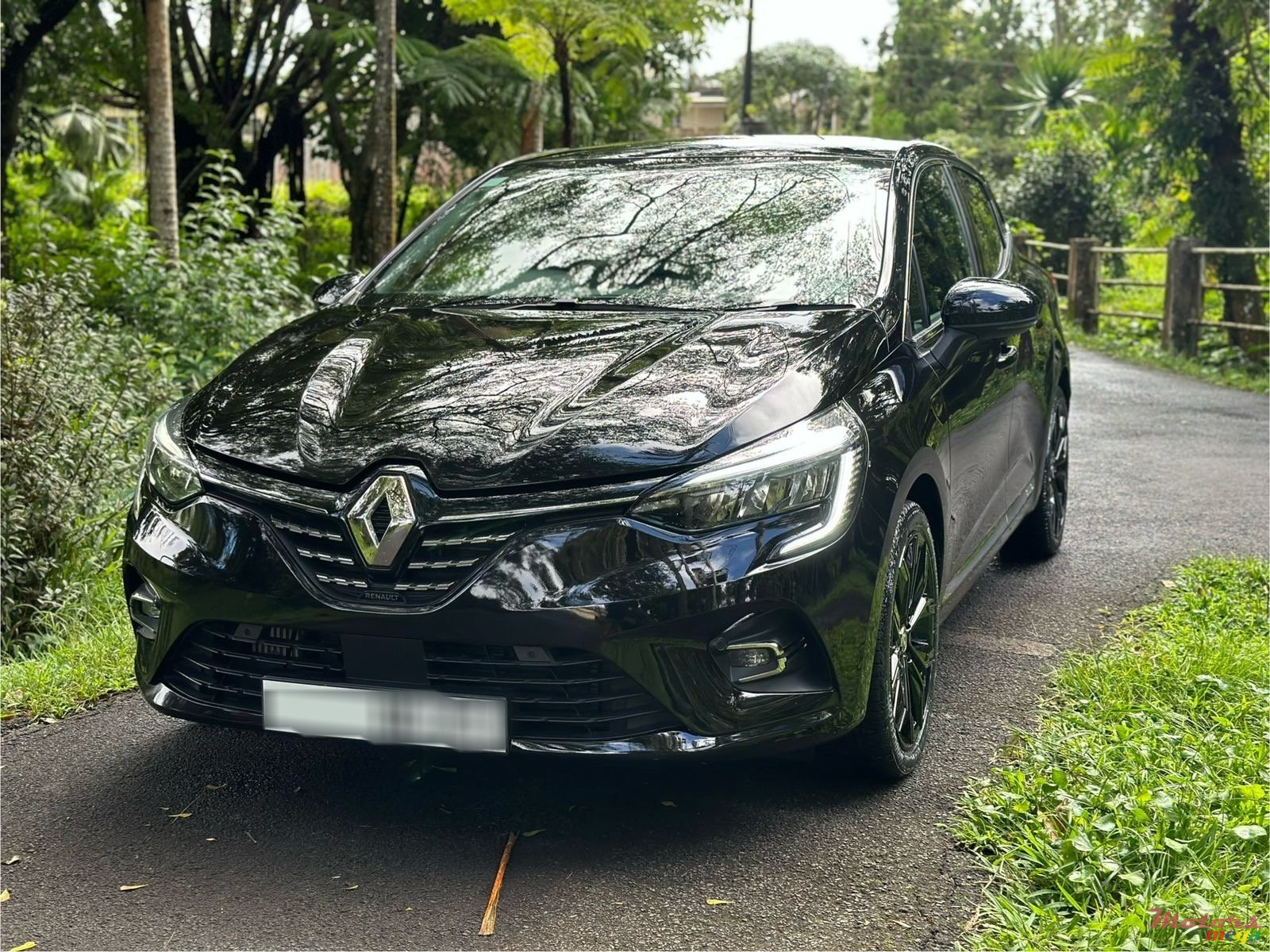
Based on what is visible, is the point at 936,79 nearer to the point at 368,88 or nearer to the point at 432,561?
the point at 368,88

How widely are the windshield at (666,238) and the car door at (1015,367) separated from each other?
2.89ft

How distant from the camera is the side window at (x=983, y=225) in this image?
16.9 ft

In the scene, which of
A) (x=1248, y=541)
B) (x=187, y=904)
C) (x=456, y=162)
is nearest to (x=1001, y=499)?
(x=1248, y=541)

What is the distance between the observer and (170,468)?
→ 3352mm

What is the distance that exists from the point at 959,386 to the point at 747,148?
115cm

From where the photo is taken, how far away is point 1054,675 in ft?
14.5

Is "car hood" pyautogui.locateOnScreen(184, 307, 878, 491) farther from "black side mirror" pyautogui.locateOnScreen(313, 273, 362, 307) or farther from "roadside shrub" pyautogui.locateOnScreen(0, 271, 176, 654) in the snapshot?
"roadside shrub" pyautogui.locateOnScreen(0, 271, 176, 654)

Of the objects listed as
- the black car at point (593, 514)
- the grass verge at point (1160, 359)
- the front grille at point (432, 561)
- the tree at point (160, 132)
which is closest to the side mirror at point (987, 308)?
the black car at point (593, 514)

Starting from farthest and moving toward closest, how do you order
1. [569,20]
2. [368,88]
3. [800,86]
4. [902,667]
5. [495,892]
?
1. [800,86]
2. [368,88]
3. [569,20]
4. [902,667]
5. [495,892]

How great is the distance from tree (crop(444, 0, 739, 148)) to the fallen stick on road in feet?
38.1

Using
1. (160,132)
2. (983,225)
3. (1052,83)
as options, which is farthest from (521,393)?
(1052,83)

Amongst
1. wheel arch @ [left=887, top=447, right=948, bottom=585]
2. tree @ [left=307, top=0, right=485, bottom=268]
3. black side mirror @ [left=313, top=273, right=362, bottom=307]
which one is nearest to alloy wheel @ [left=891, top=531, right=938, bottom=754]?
wheel arch @ [left=887, top=447, right=948, bottom=585]

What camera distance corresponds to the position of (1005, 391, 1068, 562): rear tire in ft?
19.5

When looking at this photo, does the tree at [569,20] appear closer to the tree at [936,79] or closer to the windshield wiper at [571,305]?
the windshield wiper at [571,305]
